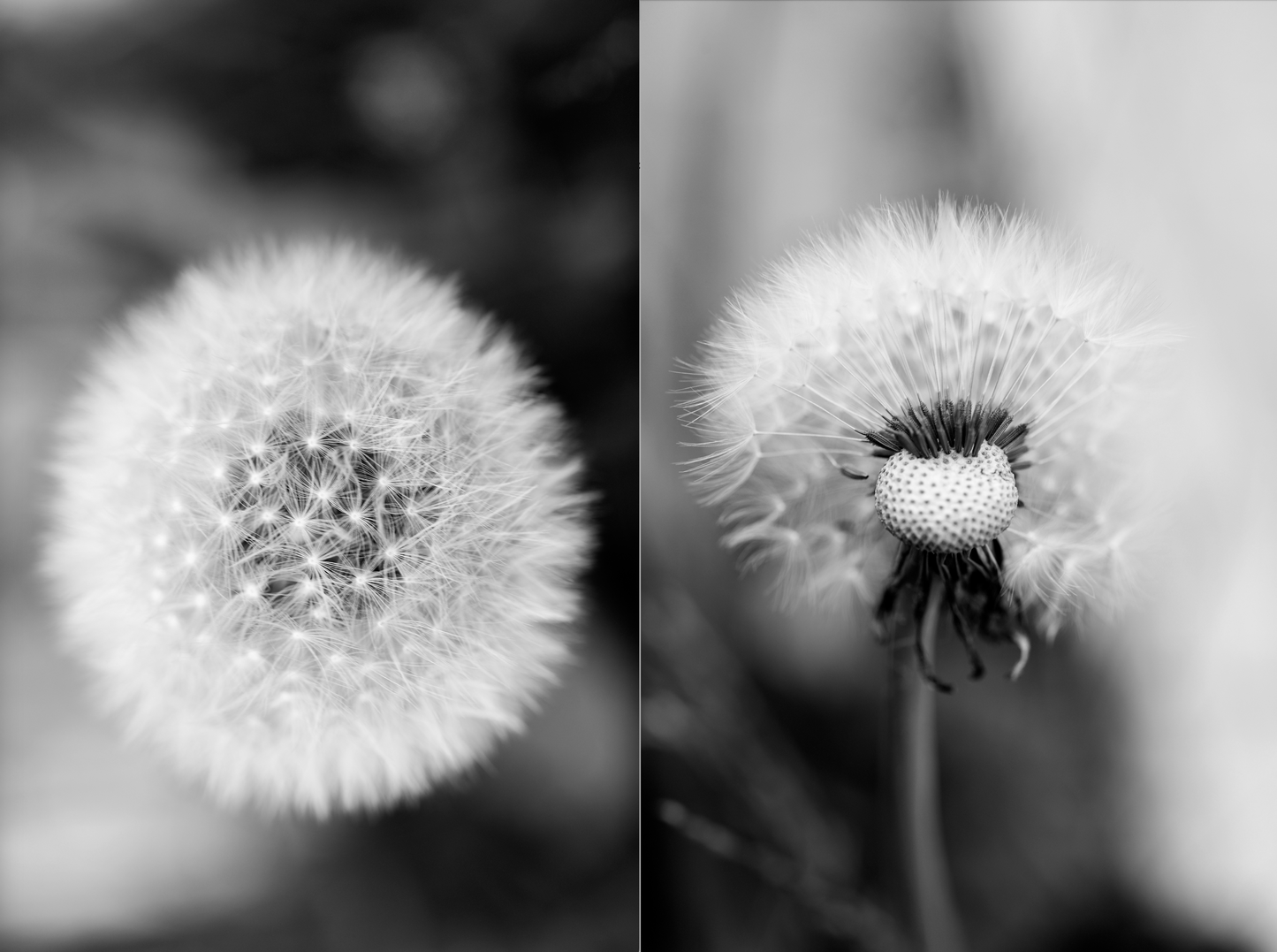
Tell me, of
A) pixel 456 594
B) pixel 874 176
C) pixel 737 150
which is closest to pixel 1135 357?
pixel 874 176

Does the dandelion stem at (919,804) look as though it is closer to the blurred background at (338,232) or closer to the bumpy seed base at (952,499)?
the bumpy seed base at (952,499)

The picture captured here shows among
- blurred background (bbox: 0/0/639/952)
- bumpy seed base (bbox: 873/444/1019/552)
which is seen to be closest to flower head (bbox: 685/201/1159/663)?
bumpy seed base (bbox: 873/444/1019/552)

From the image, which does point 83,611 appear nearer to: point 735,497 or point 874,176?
point 735,497

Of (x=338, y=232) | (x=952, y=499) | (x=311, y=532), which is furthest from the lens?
(x=338, y=232)

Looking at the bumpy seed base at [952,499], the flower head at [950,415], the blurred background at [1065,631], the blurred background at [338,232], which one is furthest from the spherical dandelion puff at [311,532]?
the bumpy seed base at [952,499]

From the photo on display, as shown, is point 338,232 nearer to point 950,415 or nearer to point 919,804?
point 950,415

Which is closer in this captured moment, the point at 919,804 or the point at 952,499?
the point at 952,499

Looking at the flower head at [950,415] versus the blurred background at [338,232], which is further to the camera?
the blurred background at [338,232]

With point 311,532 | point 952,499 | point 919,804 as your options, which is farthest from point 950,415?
point 311,532
